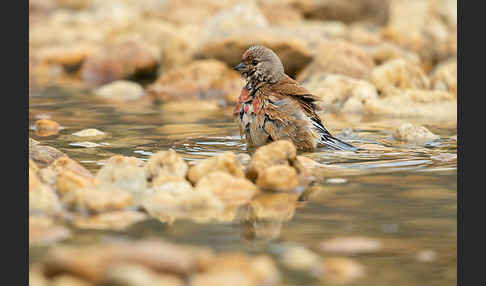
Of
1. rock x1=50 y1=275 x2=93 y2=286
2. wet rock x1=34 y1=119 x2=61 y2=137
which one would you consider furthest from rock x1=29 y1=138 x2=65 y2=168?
rock x1=50 y1=275 x2=93 y2=286

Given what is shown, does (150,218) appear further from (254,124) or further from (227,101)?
A: (227,101)

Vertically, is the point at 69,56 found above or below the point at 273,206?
above

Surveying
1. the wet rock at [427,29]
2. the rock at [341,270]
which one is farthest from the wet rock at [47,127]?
the wet rock at [427,29]

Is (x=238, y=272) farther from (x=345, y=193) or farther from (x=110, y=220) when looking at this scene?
(x=345, y=193)

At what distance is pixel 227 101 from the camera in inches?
464

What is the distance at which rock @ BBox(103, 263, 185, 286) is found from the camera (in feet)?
11.6

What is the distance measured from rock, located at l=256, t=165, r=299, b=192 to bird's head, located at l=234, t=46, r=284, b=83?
2.01 meters

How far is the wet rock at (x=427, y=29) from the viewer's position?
1470 centimetres

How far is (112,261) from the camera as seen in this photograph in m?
3.71

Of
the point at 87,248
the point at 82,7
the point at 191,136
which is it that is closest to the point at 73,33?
the point at 82,7

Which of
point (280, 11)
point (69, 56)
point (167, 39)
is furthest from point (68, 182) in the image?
point (280, 11)

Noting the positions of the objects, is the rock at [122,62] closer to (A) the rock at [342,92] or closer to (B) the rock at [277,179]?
(A) the rock at [342,92]

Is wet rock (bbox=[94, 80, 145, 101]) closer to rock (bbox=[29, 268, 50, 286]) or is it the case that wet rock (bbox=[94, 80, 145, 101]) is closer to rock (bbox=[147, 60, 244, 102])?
rock (bbox=[147, 60, 244, 102])

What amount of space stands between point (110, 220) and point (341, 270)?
159cm
